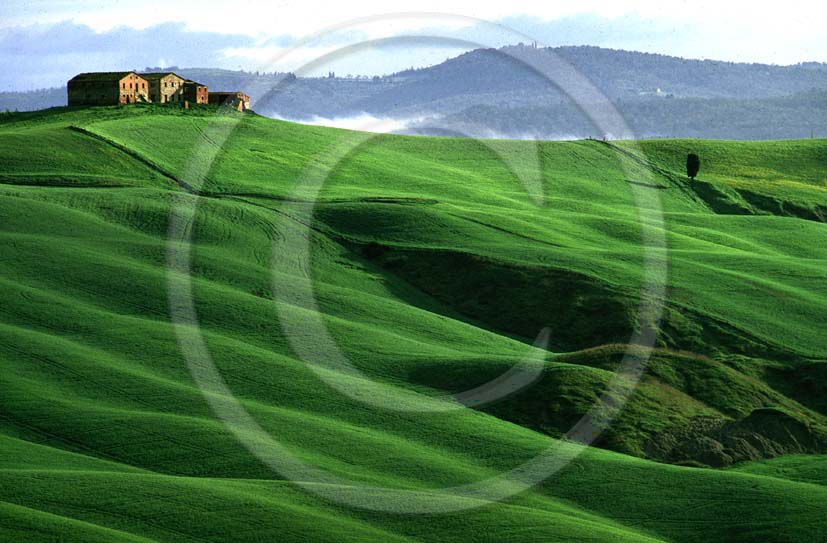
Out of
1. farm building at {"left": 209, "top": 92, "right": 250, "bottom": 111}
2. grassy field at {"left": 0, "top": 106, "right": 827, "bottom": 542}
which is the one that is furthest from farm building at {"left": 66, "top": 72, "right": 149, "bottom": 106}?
grassy field at {"left": 0, "top": 106, "right": 827, "bottom": 542}

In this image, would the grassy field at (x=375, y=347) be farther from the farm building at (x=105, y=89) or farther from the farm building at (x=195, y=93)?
the farm building at (x=195, y=93)

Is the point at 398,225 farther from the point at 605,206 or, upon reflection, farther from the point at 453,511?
the point at 453,511

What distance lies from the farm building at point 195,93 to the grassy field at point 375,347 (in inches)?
1046

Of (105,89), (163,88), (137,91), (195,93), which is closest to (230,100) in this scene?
(195,93)

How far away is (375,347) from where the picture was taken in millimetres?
62438

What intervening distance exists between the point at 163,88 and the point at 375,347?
91.1 metres

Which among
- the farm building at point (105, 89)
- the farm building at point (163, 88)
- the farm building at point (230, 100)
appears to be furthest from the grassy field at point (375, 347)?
the farm building at point (163, 88)

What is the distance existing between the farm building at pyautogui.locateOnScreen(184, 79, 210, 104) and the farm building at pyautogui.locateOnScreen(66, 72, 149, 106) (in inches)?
219

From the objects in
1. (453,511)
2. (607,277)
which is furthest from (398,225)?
(453,511)

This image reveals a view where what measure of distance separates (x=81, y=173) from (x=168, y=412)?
52349 mm

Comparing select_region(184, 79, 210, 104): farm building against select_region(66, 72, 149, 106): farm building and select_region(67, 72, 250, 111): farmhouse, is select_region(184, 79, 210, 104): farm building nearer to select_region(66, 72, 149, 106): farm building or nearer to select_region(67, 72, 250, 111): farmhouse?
select_region(67, 72, 250, 111): farmhouse

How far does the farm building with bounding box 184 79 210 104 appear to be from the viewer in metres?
146

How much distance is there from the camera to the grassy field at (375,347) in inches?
1668

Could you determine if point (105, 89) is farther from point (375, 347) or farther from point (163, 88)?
point (375, 347)
